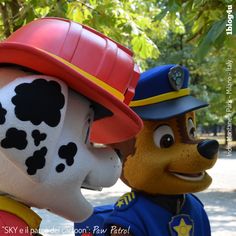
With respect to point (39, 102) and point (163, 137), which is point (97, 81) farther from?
point (163, 137)

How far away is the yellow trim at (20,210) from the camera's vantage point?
169 cm

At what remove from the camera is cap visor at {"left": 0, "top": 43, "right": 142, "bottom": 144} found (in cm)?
163

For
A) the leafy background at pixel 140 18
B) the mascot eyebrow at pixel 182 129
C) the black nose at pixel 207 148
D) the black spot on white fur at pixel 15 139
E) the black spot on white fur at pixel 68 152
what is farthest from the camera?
the mascot eyebrow at pixel 182 129

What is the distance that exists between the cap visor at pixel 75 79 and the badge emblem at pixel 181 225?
2.80ft

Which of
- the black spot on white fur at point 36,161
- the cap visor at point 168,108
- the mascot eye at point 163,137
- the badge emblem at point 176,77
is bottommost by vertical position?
the black spot on white fur at point 36,161

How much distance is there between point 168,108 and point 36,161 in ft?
3.77

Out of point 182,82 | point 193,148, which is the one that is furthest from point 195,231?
point 182,82

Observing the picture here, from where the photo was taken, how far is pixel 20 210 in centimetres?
171

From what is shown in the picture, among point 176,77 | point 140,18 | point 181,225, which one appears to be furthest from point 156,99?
point 140,18

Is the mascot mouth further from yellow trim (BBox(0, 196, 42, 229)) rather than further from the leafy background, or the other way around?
yellow trim (BBox(0, 196, 42, 229))

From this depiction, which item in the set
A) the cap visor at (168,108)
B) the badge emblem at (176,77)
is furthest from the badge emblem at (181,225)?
the badge emblem at (176,77)

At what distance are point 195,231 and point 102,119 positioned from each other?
1.11 metres

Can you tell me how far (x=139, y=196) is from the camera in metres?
2.72

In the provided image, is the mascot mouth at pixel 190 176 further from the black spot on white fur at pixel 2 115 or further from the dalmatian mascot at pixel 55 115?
the black spot on white fur at pixel 2 115
